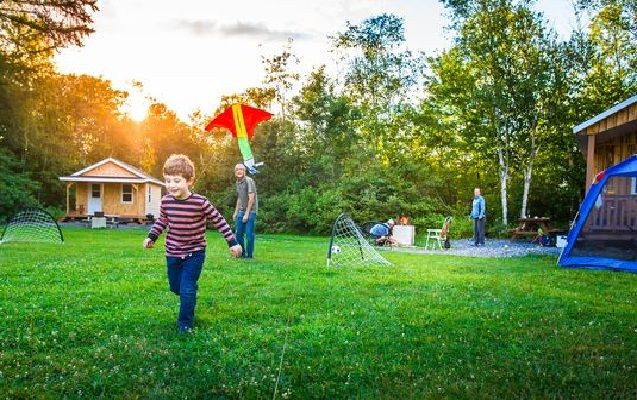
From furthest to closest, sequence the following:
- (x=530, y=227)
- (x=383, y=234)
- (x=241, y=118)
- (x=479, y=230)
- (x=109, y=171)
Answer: (x=109, y=171) → (x=530, y=227) → (x=479, y=230) → (x=383, y=234) → (x=241, y=118)

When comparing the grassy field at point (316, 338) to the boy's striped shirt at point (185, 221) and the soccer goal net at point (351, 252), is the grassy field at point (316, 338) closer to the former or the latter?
the boy's striped shirt at point (185, 221)

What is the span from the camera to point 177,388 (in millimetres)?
3471

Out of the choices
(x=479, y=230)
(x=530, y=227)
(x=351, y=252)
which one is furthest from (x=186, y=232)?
(x=530, y=227)

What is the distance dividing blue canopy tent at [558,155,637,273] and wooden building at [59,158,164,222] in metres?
29.1

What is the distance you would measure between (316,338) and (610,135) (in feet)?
47.2

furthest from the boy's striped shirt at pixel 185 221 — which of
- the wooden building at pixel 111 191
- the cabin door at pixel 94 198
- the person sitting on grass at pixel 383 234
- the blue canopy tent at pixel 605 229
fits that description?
the cabin door at pixel 94 198

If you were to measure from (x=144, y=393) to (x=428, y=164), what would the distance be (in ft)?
93.9

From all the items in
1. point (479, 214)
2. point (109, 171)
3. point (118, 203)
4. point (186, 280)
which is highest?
point (109, 171)

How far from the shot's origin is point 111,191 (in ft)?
120

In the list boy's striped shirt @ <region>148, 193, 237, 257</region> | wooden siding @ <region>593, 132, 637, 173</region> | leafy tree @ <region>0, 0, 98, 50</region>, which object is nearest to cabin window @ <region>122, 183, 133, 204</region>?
leafy tree @ <region>0, 0, 98, 50</region>

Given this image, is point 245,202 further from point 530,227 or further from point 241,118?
point 530,227

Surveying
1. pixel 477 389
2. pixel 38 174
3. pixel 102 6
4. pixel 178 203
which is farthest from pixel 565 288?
pixel 38 174

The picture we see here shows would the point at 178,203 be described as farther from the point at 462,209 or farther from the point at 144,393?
the point at 462,209

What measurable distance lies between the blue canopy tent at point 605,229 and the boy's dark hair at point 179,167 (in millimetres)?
8934
